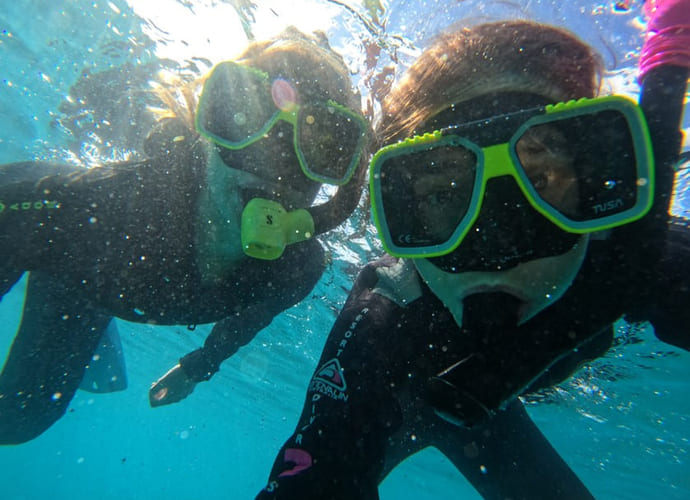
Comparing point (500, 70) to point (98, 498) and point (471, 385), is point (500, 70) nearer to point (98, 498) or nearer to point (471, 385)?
point (471, 385)

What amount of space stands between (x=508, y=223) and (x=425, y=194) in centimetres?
56

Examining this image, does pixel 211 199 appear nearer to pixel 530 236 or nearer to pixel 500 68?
pixel 500 68

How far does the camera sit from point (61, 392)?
5445 mm

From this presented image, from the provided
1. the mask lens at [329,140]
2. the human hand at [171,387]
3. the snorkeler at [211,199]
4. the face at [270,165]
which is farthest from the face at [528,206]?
the human hand at [171,387]

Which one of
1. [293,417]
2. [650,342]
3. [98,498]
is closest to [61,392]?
[650,342]

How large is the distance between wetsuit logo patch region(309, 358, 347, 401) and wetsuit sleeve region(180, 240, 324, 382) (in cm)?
180

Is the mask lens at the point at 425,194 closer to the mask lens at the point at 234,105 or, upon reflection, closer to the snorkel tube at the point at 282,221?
the snorkel tube at the point at 282,221

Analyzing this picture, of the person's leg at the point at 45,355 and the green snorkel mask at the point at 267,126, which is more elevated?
the green snorkel mask at the point at 267,126

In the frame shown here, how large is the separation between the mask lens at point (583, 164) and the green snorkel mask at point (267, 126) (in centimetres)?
200

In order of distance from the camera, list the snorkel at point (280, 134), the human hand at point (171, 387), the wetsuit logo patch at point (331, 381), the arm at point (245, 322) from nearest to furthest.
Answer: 1. the wetsuit logo patch at point (331, 381)
2. the snorkel at point (280, 134)
3. the arm at point (245, 322)
4. the human hand at point (171, 387)

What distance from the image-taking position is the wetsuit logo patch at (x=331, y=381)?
7.03ft

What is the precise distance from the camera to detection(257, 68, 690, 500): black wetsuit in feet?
5.51

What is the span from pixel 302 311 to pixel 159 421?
63.0 m

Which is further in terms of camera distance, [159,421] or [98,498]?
[98,498]
